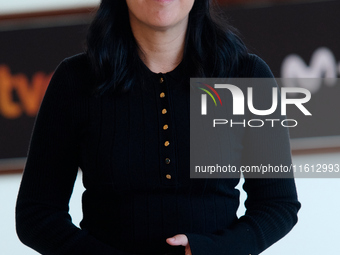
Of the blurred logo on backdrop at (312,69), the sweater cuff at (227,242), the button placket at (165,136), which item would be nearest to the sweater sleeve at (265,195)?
the sweater cuff at (227,242)

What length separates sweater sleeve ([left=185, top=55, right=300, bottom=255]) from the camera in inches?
36.5

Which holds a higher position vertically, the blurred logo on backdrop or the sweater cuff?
the blurred logo on backdrop

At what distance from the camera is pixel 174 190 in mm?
920

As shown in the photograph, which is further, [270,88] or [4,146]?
[4,146]

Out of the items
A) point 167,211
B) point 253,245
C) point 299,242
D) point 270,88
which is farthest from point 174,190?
point 299,242

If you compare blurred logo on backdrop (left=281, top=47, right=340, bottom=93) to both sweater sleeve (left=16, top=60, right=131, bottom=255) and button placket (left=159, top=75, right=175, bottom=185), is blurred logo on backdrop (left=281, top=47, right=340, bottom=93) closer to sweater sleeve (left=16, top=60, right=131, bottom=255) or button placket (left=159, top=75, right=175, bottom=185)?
button placket (left=159, top=75, right=175, bottom=185)

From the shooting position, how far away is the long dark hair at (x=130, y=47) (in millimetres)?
969

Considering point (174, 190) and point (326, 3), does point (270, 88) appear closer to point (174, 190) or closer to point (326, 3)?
point (174, 190)

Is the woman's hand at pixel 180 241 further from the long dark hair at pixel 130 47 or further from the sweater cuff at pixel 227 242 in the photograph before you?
the long dark hair at pixel 130 47

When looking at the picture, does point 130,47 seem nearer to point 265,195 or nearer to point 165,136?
point 165,136

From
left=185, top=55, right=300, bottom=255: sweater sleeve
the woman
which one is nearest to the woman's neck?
the woman

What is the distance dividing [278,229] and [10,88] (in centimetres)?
151

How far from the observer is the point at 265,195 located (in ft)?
3.19

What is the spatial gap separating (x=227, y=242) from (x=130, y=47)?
1.38 feet
